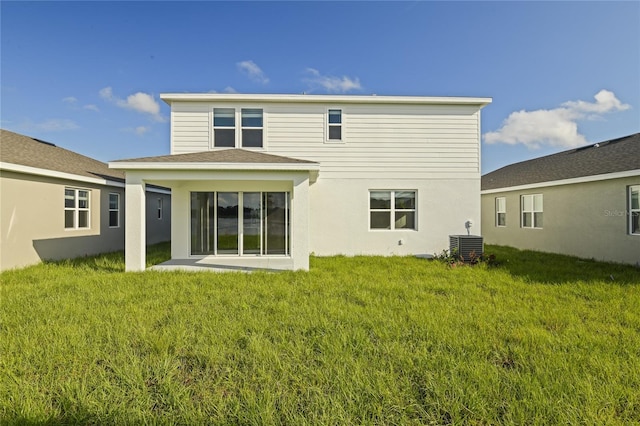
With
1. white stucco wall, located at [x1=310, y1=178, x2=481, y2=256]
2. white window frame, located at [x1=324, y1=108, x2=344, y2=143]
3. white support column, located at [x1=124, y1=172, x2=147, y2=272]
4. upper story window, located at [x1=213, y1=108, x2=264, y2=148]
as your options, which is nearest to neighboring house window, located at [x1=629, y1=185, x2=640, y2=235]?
white stucco wall, located at [x1=310, y1=178, x2=481, y2=256]

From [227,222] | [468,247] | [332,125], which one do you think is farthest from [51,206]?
[468,247]

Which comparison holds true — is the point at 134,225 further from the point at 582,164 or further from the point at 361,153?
the point at 582,164

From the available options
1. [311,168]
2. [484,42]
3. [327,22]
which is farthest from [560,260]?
[327,22]

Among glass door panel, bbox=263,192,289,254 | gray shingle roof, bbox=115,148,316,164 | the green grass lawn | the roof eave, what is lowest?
the green grass lawn

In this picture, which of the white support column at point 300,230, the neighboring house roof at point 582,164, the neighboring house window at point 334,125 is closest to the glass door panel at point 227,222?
the white support column at point 300,230

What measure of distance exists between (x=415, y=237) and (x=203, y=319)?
27.5ft

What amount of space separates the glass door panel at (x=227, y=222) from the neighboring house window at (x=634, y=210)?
12901 millimetres

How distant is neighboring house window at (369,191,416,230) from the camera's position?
1088 cm

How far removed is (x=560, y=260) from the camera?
9.90 m

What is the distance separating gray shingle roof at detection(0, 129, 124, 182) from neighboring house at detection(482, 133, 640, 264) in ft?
59.2

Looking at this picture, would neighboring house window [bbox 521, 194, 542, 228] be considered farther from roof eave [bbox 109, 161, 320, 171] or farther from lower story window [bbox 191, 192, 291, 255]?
lower story window [bbox 191, 192, 291, 255]

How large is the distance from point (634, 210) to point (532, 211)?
3849 millimetres

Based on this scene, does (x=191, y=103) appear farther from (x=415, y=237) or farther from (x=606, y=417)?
(x=606, y=417)

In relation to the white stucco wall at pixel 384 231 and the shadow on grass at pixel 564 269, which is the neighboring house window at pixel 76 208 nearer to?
the white stucco wall at pixel 384 231
